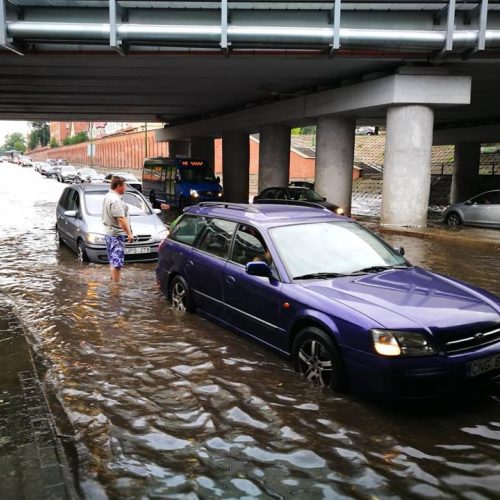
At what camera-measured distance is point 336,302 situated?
4.51m

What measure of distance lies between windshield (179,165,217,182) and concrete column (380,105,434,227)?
10034mm

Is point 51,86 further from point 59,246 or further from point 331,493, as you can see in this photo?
point 331,493

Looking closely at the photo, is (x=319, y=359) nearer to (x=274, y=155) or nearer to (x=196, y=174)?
(x=196, y=174)

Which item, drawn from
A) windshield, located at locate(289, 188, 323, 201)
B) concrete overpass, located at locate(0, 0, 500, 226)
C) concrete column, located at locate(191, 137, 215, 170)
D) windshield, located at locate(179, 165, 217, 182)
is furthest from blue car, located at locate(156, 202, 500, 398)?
concrete column, located at locate(191, 137, 215, 170)

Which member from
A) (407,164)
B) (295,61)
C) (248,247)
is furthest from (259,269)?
(407,164)

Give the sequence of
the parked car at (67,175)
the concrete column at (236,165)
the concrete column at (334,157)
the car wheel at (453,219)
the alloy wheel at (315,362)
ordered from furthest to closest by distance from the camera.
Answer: the parked car at (67,175) < the concrete column at (236,165) < the concrete column at (334,157) < the car wheel at (453,219) < the alloy wheel at (315,362)

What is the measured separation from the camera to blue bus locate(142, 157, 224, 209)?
81.5ft

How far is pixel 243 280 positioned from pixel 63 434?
2368mm

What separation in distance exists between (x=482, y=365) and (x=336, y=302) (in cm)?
119

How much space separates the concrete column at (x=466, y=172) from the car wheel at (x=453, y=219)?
1533 centimetres

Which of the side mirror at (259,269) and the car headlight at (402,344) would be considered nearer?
the car headlight at (402,344)

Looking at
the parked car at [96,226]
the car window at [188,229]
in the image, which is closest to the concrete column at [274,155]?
the parked car at [96,226]

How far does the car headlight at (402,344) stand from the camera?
4.03 meters

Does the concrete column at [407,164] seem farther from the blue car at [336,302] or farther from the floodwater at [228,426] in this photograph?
the floodwater at [228,426]
